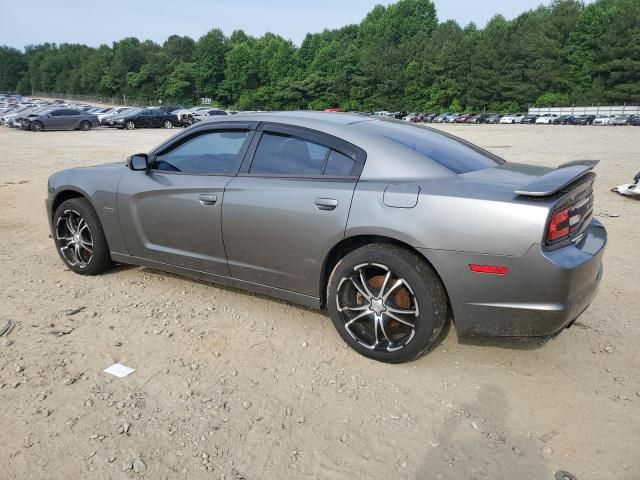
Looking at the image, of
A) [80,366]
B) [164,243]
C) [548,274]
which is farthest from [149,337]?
[548,274]

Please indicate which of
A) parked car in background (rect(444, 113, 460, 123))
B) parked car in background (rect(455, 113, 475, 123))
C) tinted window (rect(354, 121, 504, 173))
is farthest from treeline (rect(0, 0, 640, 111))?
tinted window (rect(354, 121, 504, 173))

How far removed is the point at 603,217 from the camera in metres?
7.30

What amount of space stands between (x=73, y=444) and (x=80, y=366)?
81 cm

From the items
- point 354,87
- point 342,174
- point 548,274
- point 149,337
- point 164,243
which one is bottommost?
point 354,87

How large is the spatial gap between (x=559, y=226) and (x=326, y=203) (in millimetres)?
1368

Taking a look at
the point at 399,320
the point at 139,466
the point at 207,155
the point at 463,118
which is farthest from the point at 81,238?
the point at 463,118

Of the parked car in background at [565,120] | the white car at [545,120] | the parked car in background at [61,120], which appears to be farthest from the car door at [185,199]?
the white car at [545,120]

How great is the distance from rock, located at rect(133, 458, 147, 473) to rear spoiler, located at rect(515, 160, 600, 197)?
231 cm

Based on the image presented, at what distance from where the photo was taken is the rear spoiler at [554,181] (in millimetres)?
2800

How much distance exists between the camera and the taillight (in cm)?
283

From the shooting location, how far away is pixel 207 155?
4.14 metres

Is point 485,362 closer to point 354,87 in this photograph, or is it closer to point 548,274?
point 548,274

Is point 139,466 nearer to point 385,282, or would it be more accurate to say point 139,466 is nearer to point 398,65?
point 385,282

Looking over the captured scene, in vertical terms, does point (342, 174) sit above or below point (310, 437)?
above
